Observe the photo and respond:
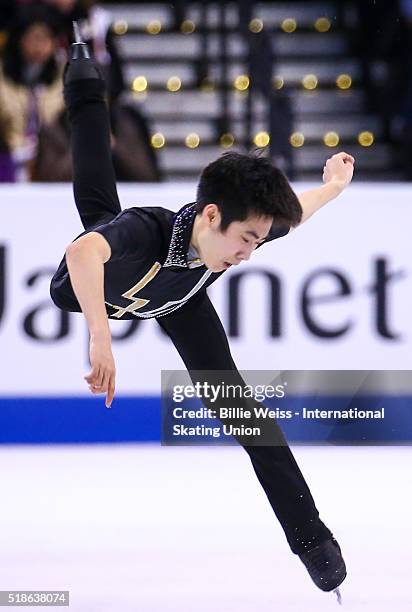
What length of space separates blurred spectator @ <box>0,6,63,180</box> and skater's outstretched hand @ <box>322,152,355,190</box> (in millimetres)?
2194

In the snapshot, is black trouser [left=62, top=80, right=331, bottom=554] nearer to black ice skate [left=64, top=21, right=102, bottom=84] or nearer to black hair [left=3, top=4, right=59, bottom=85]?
black ice skate [left=64, top=21, right=102, bottom=84]

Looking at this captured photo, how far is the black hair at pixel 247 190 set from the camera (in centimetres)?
258

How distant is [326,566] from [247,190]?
899mm

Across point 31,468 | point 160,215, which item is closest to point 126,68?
point 31,468

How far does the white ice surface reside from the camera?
274 centimetres

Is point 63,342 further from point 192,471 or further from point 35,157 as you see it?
point 192,471

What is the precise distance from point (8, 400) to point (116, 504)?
1.30 meters

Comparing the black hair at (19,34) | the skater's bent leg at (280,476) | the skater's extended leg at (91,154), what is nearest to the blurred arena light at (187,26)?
the black hair at (19,34)

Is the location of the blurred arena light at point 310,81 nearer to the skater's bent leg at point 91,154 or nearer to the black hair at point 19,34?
the black hair at point 19,34

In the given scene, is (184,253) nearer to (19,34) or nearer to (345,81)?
(345,81)

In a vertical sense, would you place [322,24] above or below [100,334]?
above

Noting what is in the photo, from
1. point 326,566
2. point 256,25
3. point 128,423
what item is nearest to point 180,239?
point 326,566

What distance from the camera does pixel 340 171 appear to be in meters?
2.96

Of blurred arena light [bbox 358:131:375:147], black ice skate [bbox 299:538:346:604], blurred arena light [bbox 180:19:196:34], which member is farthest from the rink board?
blurred arena light [bbox 180:19:196:34]
